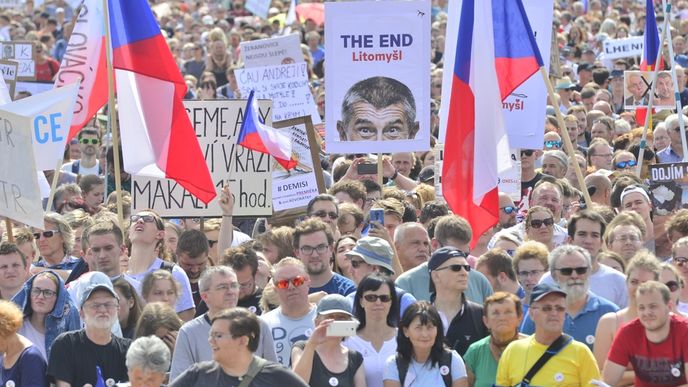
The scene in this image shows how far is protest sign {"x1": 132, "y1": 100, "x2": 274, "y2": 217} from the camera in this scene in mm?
12938

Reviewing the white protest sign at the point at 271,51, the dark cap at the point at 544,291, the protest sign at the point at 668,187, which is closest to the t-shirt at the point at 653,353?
the dark cap at the point at 544,291

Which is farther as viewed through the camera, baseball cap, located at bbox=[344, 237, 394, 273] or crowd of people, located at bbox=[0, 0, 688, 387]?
baseball cap, located at bbox=[344, 237, 394, 273]

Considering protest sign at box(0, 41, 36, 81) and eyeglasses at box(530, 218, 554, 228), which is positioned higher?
protest sign at box(0, 41, 36, 81)

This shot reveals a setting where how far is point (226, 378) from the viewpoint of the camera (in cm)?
797

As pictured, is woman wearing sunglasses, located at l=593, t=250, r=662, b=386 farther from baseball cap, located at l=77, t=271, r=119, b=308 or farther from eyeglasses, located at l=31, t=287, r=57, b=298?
eyeglasses, located at l=31, t=287, r=57, b=298

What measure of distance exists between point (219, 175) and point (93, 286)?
13.6 feet

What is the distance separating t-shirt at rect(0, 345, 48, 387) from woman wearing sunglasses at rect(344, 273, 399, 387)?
5.22ft

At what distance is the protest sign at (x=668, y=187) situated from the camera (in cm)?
1238

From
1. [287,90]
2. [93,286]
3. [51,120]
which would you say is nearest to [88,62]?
[287,90]

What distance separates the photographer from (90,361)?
29.3 ft

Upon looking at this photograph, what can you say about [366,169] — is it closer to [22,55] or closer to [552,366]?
[552,366]

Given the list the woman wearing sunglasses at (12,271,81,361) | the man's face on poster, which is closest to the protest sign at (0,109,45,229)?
the woman wearing sunglasses at (12,271,81,361)

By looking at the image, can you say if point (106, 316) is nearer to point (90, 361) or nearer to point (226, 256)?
point (90, 361)

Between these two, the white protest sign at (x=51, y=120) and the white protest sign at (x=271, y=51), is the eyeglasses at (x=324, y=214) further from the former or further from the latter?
the white protest sign at (x=271, y=51)
